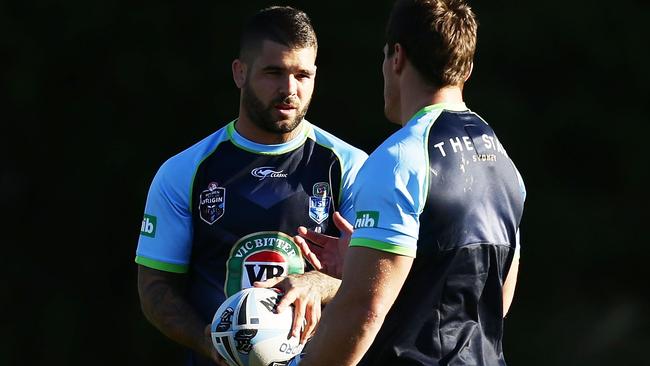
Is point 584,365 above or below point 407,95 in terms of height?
below

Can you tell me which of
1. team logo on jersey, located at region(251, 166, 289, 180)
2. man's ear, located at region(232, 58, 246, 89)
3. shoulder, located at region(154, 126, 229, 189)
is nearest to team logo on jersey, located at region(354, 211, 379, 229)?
team logo on jersey, located at region(251, 166, 289, 180)

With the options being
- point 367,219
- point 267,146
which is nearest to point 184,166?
point 267,146

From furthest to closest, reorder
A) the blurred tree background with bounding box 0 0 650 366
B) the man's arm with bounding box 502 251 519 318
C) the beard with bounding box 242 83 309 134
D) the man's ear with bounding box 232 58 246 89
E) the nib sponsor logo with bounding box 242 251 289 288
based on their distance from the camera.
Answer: the blurred tree background with bounding box 0 0 650 366 → the man's ear with bounding box 232 58 246 89 → the beard with bounding box 242 83 309 134 → the nib sponsor logo with bounding box 242 251 289 288 → the man's arm with bounding box 502 251 519 318

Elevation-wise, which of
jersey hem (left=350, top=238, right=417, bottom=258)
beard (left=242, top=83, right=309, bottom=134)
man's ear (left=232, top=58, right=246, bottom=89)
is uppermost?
man's ear (left=232, top=58, right=246, bottom=89)

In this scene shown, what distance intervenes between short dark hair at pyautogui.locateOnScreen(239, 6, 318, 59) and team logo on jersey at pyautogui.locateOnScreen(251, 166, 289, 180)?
1.41ft

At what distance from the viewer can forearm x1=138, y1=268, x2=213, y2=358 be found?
174 inches

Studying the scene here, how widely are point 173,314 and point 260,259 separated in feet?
1.21

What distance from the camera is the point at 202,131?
865cm

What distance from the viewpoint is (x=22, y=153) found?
8.98 m

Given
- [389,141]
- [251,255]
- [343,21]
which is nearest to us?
[389,141]

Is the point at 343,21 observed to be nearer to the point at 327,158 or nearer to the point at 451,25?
the point at 327,158

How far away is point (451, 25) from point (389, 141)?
1.21 feet

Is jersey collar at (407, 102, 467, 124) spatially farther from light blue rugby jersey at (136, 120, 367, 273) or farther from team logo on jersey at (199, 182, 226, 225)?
team logo on jersey at (199, 182, 226, 225)

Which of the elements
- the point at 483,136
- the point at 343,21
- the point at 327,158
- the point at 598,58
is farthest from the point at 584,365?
the point at 483,136
